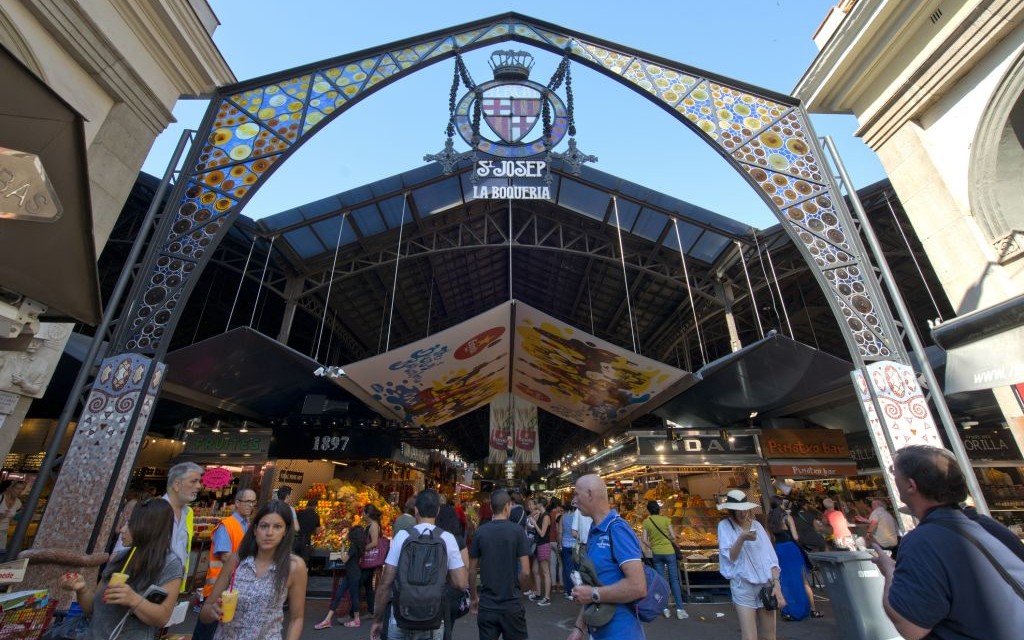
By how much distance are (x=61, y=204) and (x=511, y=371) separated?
955 cm

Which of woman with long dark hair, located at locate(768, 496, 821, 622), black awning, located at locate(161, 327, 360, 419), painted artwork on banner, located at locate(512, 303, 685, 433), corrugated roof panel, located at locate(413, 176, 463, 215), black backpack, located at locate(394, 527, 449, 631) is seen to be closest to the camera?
black backpack, located at locate(394, 527, 449, 631)

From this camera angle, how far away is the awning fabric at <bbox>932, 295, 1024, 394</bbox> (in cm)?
397

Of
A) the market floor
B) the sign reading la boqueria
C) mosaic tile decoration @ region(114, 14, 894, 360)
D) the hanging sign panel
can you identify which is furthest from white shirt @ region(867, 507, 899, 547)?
the hanging sign panel

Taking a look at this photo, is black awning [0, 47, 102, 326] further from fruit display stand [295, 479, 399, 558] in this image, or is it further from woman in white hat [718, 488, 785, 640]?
fruit display stand [295, 479, 399, 558]

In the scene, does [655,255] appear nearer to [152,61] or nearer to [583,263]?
[583,263]

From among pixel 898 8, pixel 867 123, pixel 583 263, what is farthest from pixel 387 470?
pixel 898 8

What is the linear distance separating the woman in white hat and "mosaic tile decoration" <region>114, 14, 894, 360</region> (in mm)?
2813

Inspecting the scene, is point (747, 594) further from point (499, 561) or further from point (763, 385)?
point (763, 385)

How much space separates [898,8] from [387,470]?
1393 centimetres

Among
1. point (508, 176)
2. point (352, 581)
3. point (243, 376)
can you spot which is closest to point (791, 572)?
point (352, 581)

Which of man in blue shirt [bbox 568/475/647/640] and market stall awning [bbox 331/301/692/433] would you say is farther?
market stall awning [bbox 331/301/692/433]

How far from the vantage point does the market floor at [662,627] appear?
4.69 m

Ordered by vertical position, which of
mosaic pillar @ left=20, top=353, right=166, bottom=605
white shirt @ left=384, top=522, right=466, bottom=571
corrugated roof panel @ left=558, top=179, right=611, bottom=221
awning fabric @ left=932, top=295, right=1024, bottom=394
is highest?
corrugated roof panel @ left=558, top=179, right=611, bottom=221

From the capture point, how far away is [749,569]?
3.35m
